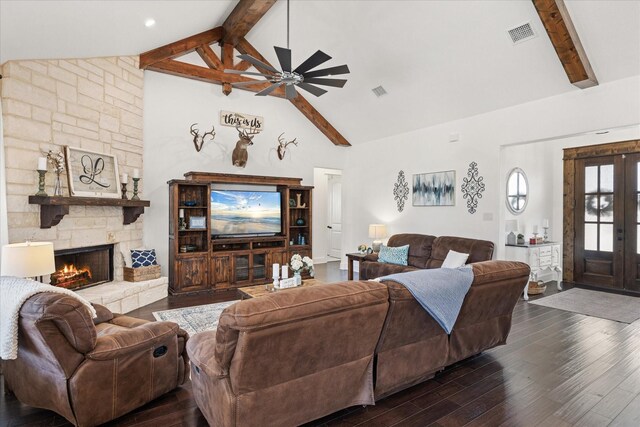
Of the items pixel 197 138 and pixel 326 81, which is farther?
pixel 197 138

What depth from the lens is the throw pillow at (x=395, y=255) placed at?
5857mm

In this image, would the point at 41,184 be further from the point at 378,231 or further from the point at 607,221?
the point at 607,221

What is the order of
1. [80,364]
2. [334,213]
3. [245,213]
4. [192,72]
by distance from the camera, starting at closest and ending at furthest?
[80,364] < [192,72] < [245,213] < [334,213]

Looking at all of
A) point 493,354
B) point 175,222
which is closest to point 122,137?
point 175,222

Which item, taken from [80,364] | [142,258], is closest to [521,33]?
[80,364]

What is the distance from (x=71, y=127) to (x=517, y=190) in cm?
724

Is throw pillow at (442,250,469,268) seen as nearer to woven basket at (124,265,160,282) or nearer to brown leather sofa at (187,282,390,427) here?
brown leather sofa at (187,282,390,427)

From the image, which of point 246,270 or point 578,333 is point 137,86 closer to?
point 246,270

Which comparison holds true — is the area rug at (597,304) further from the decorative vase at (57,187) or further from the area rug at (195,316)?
the decorative vase at (57,187)

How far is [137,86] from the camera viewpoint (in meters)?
5.42

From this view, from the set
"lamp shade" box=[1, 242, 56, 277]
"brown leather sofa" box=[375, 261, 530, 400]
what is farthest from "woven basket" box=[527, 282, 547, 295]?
"lamp shade" box=[1, 242, 56, 277]

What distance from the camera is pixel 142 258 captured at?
525 cm

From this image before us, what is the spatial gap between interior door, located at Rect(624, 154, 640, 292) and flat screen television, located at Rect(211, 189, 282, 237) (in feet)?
20.6

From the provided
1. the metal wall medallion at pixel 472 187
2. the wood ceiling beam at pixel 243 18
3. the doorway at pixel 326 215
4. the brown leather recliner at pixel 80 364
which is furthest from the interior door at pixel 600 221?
the brown leather recliner at pixel 80 364
